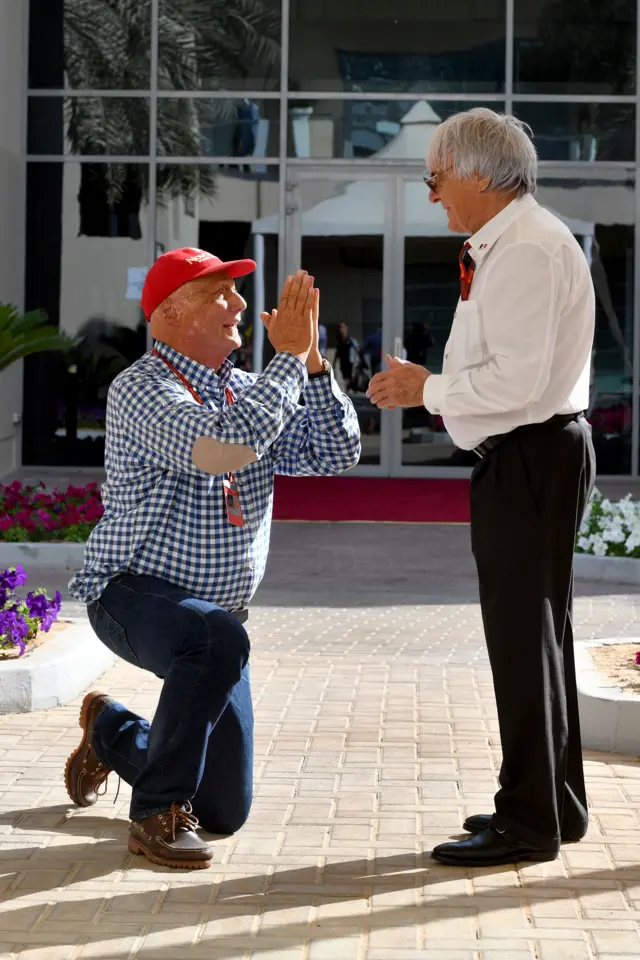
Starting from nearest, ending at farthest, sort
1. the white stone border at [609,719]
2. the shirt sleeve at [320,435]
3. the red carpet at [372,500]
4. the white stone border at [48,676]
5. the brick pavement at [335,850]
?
the brick pavement at [335,850]
the shirt sleeve at [320,435]
the white stone border at [609,719]
the white stone border at [48,676]
the red carpet at [372,500]

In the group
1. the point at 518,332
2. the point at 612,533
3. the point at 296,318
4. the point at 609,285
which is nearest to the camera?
the point at 518,332

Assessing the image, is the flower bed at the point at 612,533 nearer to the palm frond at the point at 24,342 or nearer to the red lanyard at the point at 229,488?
the palm frond at the point at 24,342

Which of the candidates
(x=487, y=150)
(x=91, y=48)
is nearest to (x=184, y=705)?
(x=487, y=150)

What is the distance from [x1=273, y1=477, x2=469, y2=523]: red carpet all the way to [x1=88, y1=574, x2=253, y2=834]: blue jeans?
905cm

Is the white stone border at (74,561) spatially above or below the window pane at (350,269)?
below

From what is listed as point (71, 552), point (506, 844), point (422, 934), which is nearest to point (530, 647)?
point (506, 844)

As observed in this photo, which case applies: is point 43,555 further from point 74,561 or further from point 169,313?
point 169,313

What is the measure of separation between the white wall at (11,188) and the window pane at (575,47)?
5755mm

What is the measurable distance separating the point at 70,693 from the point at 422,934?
2.90 metres

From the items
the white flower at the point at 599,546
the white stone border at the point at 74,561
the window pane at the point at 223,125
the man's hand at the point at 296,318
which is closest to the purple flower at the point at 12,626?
the man's hand at the point at 296,318

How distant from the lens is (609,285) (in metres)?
17.3

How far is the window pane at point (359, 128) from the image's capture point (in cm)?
1750

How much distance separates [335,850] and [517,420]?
136 cm

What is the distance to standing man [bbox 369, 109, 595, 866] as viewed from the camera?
398 cm
